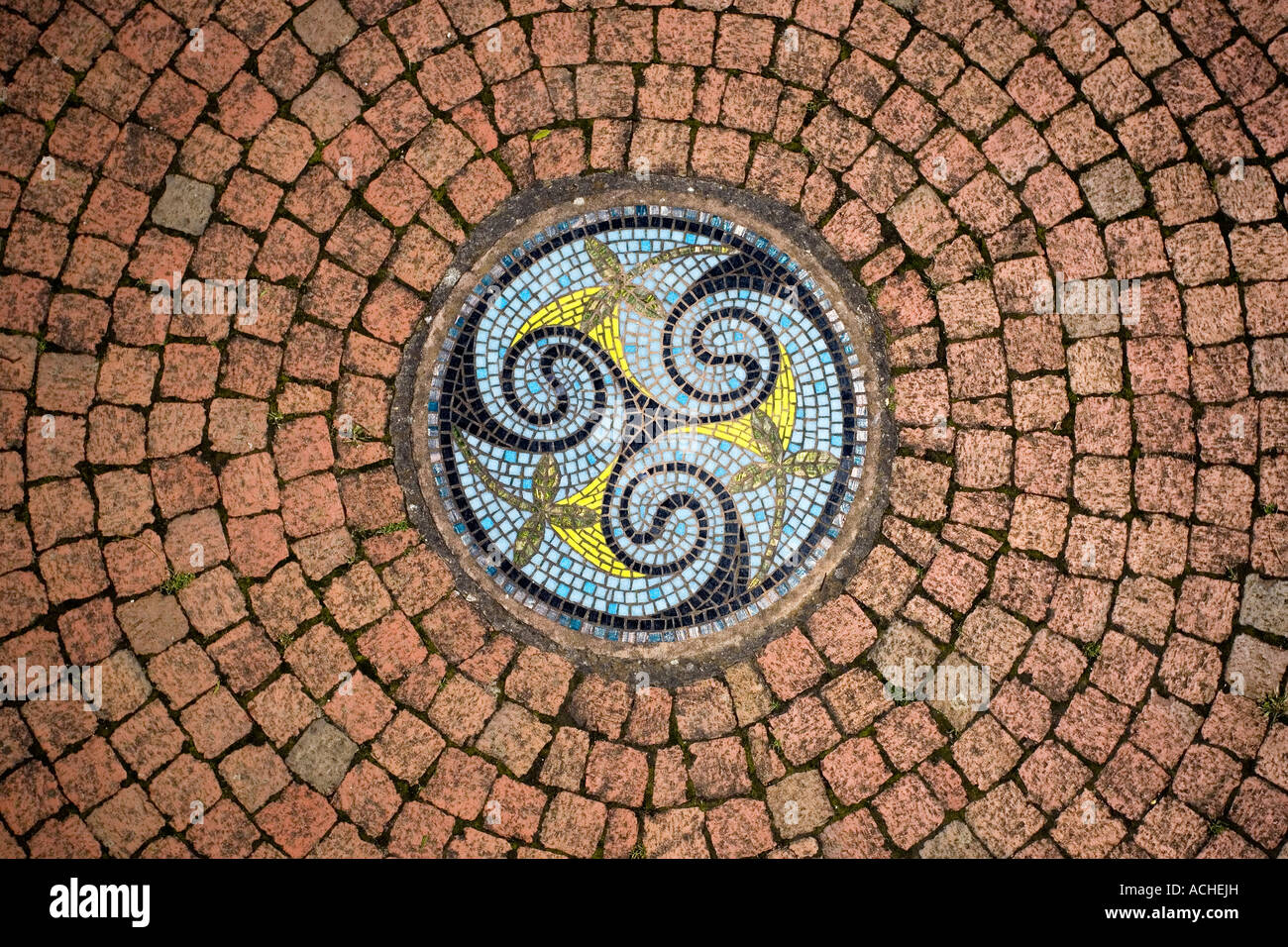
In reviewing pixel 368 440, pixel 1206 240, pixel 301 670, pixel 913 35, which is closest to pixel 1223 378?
pixel 1206 240

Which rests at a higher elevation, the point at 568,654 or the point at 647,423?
the point at 647,423

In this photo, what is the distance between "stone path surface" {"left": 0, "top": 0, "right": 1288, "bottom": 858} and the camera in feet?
16.8

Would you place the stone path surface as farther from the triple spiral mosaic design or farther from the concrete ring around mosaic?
the triple spiral mosaic design

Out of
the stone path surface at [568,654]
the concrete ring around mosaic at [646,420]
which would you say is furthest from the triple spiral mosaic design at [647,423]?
the stone path surface at [568,654]

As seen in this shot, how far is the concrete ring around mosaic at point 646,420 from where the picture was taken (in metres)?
5.30

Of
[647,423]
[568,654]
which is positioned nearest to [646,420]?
[647,423]

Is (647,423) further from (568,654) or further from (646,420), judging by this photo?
(568,654)

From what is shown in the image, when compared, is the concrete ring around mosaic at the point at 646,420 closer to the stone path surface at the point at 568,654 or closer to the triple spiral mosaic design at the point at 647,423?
the triple spiral mosaic design at the point at 647,423

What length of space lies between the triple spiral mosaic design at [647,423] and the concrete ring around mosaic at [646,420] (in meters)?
0.01

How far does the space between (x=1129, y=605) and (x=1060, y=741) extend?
830 millimetres

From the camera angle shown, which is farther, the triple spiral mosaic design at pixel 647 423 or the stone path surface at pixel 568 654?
the triple spiral mosaic design at pixel 647 423

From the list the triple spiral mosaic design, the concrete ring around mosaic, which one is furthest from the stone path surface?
the triple spiral mosaic design

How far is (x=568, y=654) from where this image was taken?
5242 mm

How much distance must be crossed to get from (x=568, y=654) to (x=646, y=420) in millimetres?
1359
